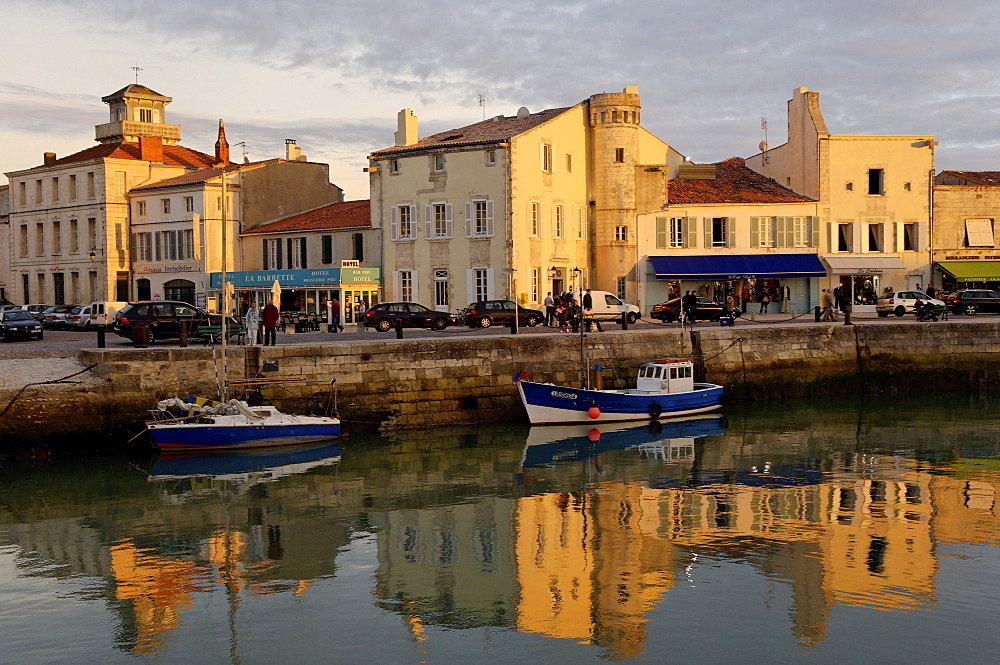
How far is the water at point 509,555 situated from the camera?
1201cm

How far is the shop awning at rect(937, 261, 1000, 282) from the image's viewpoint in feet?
159

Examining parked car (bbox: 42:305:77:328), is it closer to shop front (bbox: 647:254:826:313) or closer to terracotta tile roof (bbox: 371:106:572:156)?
terracotta tile roof (bbox: 371:106:572:156)

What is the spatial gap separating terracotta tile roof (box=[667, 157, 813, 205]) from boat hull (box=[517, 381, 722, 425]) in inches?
793

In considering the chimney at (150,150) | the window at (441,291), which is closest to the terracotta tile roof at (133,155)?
the chimney at (150,150)

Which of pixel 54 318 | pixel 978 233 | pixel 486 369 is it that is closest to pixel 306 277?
pixel 54 318

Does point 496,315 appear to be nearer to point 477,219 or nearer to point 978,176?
point 477,219

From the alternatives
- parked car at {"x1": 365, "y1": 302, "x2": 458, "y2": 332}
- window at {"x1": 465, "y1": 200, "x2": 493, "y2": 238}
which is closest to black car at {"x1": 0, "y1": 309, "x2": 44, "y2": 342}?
parked car at {"x1": 365, "y1": 302, "x2": 458, "y2": 332}

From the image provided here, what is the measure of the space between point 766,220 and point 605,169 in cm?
804

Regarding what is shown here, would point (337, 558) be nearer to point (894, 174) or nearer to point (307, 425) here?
point (307, 425)

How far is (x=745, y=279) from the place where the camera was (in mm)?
48250

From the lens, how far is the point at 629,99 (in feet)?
156

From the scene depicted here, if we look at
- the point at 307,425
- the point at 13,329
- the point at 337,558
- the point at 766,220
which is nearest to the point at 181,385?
the point at 307,425

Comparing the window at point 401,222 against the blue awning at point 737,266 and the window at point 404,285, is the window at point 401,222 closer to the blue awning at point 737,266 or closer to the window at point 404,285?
the window at point 404,285

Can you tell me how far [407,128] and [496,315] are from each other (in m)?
16.0
